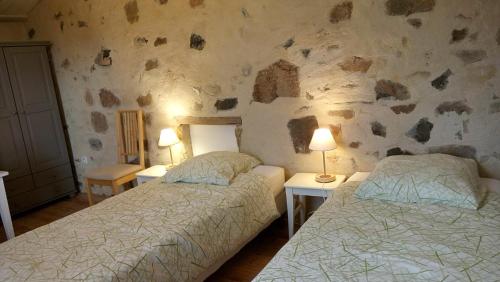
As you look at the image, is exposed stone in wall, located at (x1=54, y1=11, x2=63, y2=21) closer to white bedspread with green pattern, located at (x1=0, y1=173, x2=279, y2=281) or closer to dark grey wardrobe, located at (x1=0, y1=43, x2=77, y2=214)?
dark grey wardrobe, located at (x1=0, y1=43, x2=77, y2=214)

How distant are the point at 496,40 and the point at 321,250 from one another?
5.33 feet

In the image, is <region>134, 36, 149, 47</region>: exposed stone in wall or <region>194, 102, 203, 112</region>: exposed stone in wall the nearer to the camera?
<region>194, 102, 203, 112</region>: exposed stone in wall

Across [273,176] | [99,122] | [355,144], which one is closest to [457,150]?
[355,144]

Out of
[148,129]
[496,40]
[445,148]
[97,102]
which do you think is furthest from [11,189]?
[496,40]

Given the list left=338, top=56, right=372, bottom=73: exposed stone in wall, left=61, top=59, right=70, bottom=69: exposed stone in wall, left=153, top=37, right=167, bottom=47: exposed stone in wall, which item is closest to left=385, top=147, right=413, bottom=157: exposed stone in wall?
left=338, top=56, right=372, bottom=73: exposed stone in wall

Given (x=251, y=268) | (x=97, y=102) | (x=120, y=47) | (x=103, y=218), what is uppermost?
(x=120, y=47)

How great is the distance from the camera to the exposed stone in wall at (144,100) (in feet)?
11.9

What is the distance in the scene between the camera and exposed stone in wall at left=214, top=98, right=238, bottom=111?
3182 mm

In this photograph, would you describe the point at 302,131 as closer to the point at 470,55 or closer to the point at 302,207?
the point at 302,207

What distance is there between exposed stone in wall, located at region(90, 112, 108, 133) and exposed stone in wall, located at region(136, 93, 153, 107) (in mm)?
551

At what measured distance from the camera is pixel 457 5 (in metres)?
2.27

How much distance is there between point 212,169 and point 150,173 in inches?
35.8

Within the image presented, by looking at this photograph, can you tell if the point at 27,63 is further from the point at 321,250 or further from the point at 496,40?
the point at 496,40

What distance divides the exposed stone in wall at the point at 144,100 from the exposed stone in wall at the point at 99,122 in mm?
551
